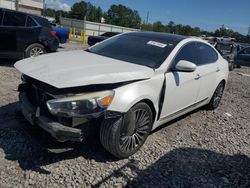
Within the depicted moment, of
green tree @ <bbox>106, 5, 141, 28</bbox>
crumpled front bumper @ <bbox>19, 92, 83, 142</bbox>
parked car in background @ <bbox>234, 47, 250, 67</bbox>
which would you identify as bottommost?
parked car in background @ <bbox>234, 47, 250, 67</bbox>

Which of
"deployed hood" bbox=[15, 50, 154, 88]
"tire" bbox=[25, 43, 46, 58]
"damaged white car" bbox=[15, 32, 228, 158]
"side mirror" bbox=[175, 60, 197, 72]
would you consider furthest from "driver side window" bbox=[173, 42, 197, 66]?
"tire" bbox=[25, 43, 46, 58]

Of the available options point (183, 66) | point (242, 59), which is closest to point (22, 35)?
point (183, 66)

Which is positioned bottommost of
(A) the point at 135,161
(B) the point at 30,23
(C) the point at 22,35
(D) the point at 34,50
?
(A) the point at 135,161

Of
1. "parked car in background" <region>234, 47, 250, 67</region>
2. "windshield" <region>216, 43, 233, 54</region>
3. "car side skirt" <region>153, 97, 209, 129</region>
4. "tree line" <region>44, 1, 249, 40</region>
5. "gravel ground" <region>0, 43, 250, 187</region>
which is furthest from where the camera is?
"tree line" <region>44, 1, 249, 40</region>

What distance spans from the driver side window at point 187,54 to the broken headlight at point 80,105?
1.46 m

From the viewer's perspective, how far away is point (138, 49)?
397cm

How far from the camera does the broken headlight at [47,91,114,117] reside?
8.60 ft

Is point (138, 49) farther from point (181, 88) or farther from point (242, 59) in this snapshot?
point (242, 59)

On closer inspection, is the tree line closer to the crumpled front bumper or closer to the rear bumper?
the rear bumper

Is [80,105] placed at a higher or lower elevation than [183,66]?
lower

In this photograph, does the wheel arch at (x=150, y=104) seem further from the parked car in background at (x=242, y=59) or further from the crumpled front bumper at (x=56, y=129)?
the parked car in background at (x=242, y=59)

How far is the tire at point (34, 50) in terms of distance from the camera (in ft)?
24.7

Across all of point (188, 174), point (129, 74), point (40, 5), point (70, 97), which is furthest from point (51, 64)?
point (40, 5)

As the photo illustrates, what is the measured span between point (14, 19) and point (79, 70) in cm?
563
